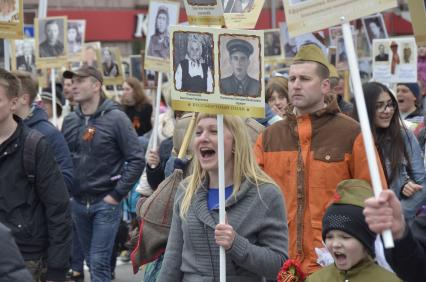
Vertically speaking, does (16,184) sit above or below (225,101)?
below

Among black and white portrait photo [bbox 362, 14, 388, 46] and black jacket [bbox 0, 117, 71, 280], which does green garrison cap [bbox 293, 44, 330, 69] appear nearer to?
black jacket [bbox 0, 117, 71, 280]

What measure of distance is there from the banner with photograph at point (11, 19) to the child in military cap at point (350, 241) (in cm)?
351

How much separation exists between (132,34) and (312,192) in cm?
3369

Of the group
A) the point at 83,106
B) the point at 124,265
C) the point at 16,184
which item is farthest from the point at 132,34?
the point at 16,184

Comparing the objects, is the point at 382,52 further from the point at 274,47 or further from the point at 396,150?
the point at 396,150

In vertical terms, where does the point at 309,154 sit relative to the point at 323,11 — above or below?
below

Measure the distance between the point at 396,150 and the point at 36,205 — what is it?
7.90 ft

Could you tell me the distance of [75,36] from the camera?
602 inches

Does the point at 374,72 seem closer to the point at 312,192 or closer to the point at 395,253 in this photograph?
the point at 312,192

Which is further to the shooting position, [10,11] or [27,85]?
[10,11]

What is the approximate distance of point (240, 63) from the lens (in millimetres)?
5020

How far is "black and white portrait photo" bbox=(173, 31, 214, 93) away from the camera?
5.02 m

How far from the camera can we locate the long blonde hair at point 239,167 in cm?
498

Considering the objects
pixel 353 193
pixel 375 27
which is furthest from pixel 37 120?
pixel 375 27
